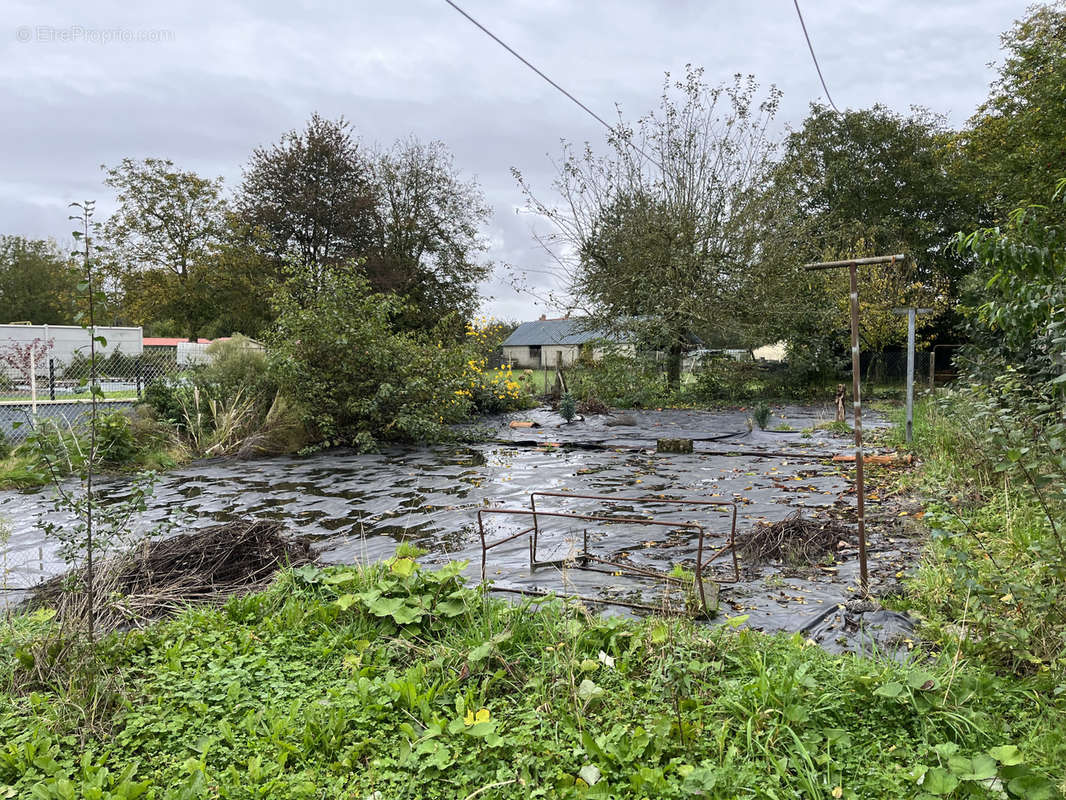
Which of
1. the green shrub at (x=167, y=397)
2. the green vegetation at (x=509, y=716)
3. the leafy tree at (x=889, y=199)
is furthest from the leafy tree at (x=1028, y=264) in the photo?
the leafy tree at (x=889, y=199)

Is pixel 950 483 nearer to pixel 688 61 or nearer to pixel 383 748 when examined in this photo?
pixel 383 748

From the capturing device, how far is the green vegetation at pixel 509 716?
2.19 metres

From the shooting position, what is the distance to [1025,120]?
15.6 meters

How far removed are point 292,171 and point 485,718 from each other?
2646cm

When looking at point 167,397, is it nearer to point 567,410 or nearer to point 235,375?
point 235,375

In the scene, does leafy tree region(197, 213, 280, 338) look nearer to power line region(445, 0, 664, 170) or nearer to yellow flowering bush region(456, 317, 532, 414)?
yellow flowering bush region(456, 317, 532, 414)

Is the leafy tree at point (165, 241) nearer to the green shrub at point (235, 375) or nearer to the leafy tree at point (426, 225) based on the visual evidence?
the leafy tree at point (426, 225)

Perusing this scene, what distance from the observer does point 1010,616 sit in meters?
3.01

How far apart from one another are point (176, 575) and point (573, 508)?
3837 mm

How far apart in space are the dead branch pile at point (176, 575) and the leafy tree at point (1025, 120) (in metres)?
15.7

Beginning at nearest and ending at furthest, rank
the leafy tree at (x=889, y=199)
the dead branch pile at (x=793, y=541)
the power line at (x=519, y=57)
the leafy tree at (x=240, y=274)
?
the dead branch pile at (x=793, y=541)
the power line at (x=519, y=57)
the leafy tree at (x=889, y=199)
the leafy tree at (x=240, y=274)

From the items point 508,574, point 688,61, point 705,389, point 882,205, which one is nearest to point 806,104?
point 882,205

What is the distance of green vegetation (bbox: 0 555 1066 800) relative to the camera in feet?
7.18

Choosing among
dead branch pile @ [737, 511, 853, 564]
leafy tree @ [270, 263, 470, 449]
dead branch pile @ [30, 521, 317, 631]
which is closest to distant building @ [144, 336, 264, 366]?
leafy tree @ [270, 263, 470, 449]
